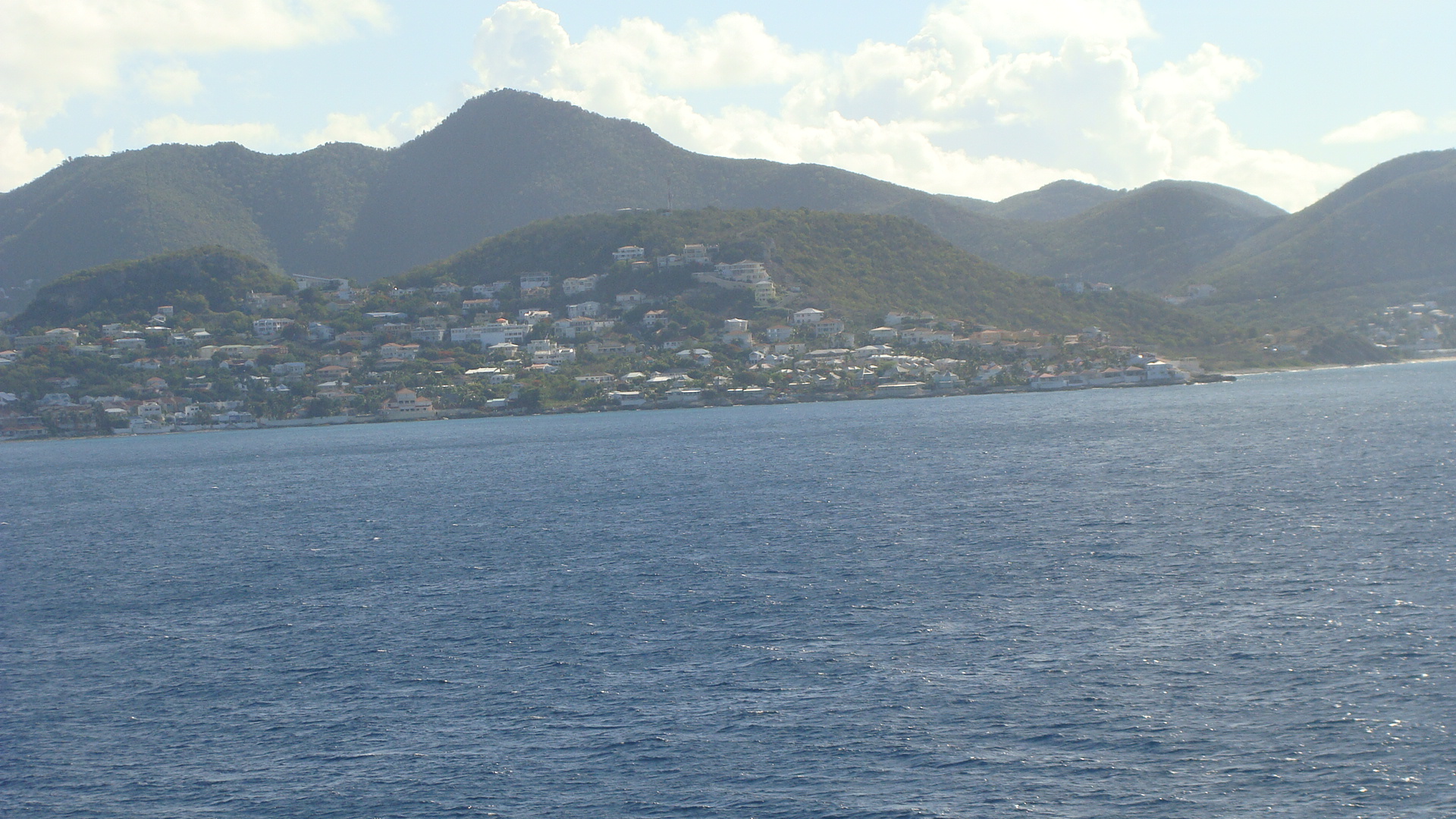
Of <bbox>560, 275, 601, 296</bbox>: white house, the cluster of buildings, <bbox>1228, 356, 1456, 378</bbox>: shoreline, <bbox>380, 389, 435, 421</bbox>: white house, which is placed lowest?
<bbox>380, 389, 435, 421</bbox>: white house

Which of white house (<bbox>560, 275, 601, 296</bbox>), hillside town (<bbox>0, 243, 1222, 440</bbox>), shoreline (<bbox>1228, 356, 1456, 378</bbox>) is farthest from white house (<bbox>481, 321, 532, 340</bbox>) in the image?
shoreline (<bbox>1228, 356, 1456, 378</bbox>)

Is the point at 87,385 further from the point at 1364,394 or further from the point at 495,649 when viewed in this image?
the point at 1364,394

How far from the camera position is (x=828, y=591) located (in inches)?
1199

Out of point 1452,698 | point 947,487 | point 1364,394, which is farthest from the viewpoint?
point 1364,394

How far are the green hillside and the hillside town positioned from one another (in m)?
2.82

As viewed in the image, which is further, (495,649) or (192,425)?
(192,425)

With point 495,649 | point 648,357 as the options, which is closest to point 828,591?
point 495,649

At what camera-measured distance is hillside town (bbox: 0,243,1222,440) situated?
118750mm

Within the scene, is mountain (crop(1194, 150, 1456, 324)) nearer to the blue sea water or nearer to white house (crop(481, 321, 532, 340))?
white house (crop(481, 321, 532, 340))

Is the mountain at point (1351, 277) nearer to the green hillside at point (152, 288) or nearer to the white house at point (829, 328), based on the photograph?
the white house at point (829, 328)

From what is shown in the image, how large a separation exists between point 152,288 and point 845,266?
93.8 metres

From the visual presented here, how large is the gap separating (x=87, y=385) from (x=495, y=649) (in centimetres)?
11117

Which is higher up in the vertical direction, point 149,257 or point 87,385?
point 149,257

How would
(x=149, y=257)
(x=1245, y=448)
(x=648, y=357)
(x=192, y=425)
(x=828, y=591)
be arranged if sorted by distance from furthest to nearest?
(x=149, y=257), (x=648, y=357), (x=192, y=425), (x=1245, y=448), (x=828, y=591)
